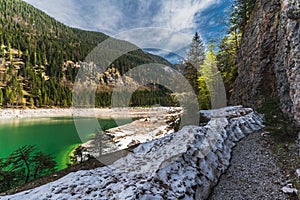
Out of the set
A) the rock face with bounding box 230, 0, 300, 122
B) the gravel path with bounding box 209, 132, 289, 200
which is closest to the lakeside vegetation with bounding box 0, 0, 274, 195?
the rock face with bounding box 230, 0, 300, 122

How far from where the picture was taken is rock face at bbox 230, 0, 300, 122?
5.30 metres

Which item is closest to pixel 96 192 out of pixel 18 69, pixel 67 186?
pixel 67 186

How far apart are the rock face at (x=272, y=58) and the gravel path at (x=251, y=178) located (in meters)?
1.94

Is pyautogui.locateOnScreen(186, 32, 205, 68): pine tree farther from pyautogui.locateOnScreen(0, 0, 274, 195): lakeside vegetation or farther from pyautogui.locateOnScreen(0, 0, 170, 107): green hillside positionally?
pyautogui.locateOnScreen(0, 0, 170, 107): green hillside

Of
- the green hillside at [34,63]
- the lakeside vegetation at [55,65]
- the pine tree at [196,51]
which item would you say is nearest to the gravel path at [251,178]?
the lakeside vegetation at [55,65]

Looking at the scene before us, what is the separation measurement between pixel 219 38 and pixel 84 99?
6871cm

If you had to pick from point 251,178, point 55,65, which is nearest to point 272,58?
point 251,178

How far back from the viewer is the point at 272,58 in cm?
1052

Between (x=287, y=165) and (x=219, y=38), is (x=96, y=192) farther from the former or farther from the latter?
(x=219, y=38)

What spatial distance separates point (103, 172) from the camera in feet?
13.0

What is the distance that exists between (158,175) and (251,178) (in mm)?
2585

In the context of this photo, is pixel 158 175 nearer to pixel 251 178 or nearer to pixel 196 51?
pixel 251 178

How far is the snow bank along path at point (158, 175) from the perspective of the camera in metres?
3.03

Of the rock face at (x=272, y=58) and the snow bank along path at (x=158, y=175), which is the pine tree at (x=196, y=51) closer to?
the rock face at (x=272, y=58)
